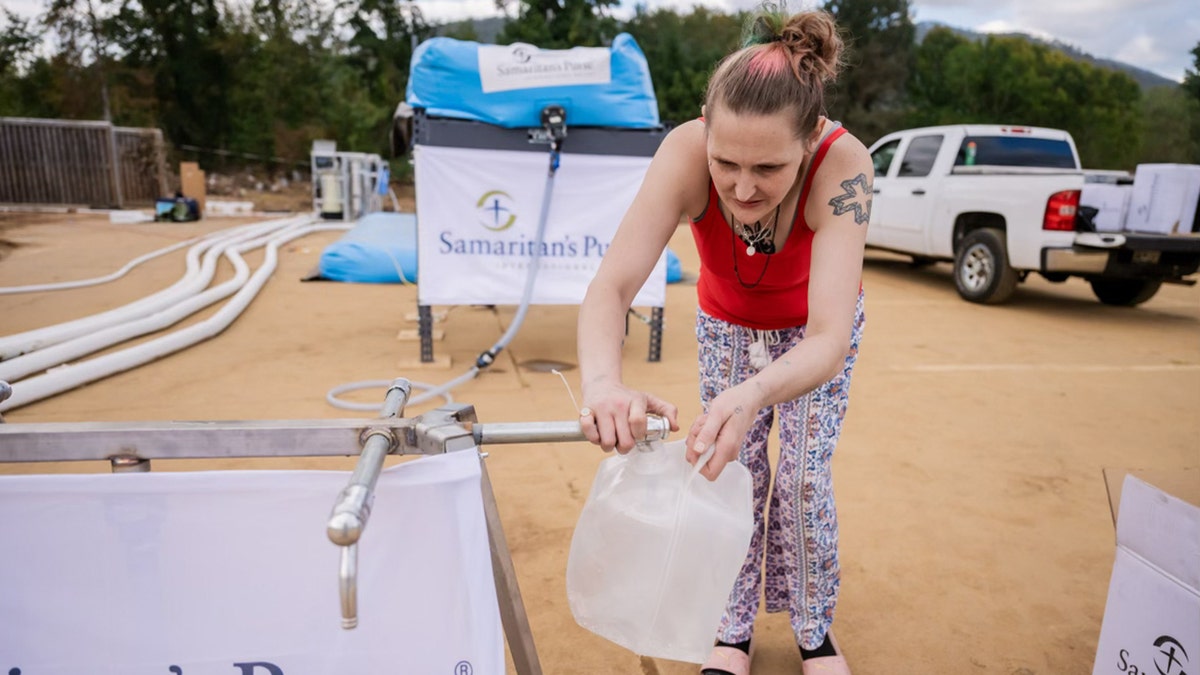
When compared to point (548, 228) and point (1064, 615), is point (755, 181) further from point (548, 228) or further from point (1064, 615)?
point (548, 228)

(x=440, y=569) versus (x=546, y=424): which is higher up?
(x=546, y=424)

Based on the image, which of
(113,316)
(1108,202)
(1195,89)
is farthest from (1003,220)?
(1195,89)

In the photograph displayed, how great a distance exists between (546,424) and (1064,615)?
220 centimetres

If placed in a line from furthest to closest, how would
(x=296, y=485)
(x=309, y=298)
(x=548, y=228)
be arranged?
(x=309, y=298) → (x=548, y=228) → (x=296, y=485)

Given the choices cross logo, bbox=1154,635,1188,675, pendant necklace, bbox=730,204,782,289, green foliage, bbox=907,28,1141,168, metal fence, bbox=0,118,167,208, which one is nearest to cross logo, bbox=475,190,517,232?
pendant necklace, bbox=730,204,782,289

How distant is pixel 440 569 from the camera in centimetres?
118

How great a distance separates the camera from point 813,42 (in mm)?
1444

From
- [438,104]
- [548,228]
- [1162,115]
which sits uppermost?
[1162,115]

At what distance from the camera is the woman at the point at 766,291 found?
53.2 inches

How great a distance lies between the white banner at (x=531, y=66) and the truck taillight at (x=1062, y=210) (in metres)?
4.61

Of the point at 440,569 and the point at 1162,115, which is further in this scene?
the point at 1162,115

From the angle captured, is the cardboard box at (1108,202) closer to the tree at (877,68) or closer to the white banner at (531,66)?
the white banner at (531,66)

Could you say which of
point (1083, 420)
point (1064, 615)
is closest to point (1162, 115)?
point (1083, 420)

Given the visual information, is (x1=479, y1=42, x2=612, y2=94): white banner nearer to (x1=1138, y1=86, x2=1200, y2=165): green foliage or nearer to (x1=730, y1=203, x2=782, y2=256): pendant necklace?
(x1=730, y1=203, x2=782, y2=256): pendant necklace
